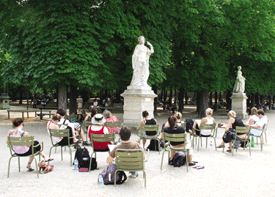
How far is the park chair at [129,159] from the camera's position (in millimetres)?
5203

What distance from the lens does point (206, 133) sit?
9.20 meters

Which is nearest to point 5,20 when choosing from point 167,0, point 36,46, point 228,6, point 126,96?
point 36,46

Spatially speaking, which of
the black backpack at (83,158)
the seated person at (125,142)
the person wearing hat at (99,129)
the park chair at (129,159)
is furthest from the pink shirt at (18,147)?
the park chair at (129,159)

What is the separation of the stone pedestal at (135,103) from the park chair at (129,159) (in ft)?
25.3

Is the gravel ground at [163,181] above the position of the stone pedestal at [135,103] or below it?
below

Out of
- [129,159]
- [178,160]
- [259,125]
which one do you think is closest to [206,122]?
[259,125]

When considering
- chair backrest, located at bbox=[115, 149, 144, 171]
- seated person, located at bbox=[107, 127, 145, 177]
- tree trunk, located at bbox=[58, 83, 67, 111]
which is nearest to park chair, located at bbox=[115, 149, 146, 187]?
chair backrest, located at bbox=[115, 149, 144, 171]

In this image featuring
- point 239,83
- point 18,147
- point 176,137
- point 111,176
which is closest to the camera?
point 111,176

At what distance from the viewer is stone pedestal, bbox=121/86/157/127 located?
42.7 feet

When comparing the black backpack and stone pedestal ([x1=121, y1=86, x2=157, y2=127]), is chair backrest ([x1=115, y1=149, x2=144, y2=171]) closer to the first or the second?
the black backpack

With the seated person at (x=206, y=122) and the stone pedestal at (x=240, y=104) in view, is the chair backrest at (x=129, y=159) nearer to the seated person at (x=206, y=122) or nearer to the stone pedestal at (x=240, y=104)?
the seated person at (x=206, y=122)

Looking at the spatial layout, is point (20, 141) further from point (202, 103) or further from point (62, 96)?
point (202, 103)

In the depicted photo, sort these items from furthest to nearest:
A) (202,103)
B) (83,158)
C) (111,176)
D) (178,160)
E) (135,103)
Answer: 1. (202,103)
2. (135,103)
3. (178,160)
4. (83,158)
5. (111,176)

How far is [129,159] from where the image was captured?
522cm
